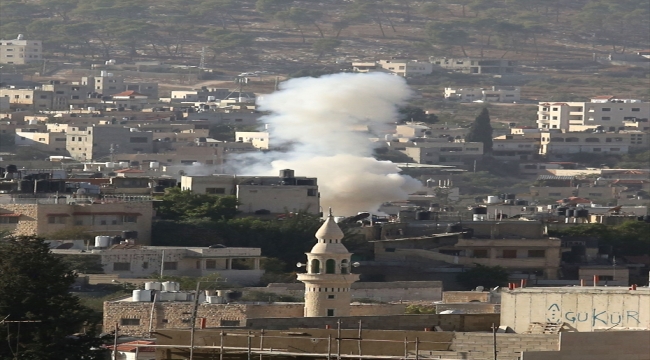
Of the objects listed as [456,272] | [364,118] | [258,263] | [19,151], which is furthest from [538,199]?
[258,263]

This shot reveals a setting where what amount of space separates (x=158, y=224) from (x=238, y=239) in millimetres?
2369

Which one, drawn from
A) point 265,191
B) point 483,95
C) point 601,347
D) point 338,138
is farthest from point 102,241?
point 483,95

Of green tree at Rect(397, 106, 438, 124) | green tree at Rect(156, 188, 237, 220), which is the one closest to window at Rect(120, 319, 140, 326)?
green tree at Rect(156, 188, 237, 220)

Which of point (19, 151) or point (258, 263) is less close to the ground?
point (19, 151)

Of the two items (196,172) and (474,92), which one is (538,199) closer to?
(196,172)

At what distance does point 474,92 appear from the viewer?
192000 mm

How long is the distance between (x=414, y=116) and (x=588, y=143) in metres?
11.7

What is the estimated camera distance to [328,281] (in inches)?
1635

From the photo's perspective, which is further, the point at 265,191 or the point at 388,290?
the point at 265,191

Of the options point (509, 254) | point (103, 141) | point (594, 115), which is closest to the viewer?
point (509, 254)

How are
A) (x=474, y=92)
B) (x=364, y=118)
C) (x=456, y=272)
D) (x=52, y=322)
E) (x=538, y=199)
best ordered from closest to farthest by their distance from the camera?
(x=52, y=322) → (x=456, y=272) → (x=538, y=199) → (x=364, y=118) → (x=474, y=92)

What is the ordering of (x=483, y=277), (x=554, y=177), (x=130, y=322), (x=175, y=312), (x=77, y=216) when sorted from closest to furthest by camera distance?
1. (x=175, y=312)
2. (x=130, y=322)
3. (x=77, y=216)
4. (x=483, y=277)
5. (x=554, y=177)

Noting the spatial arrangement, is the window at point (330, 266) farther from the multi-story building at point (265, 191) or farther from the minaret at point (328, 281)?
the multi-story building at point (265, 191)

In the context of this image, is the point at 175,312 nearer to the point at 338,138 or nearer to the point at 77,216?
the point at 77,216
